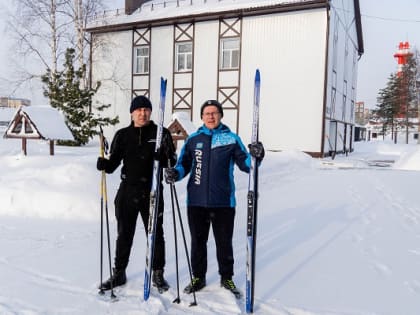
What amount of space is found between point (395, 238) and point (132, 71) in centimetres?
2065

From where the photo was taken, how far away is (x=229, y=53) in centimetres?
2048

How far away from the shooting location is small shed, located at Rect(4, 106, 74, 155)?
940 centimetres

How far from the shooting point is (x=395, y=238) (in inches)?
223

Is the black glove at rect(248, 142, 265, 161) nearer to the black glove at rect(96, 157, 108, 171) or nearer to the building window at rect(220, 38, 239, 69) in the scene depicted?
the black glove at rect(96, 157, 108, 171)

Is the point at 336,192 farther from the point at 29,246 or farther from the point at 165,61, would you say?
the point at 165,61

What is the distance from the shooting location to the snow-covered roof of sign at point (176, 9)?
19172 mm

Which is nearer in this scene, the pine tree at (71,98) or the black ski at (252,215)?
the black ski at (252,215)

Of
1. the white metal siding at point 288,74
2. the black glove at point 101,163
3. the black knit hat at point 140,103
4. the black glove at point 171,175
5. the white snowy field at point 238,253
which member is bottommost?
the white snowy field at point 238,253

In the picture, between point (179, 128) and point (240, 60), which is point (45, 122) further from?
point (240, 60)

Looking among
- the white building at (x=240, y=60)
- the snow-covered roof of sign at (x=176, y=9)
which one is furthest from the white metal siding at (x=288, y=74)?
the snow-covered roof of sign at (x=176, y=9)

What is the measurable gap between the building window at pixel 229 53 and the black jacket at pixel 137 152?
1752 cm

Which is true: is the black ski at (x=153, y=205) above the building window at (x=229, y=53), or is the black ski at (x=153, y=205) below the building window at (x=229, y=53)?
below

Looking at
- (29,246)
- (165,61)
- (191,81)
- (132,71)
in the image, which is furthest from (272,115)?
(29,246)

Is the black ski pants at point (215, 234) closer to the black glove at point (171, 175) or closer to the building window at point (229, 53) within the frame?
the black glove at point (171, 175)
